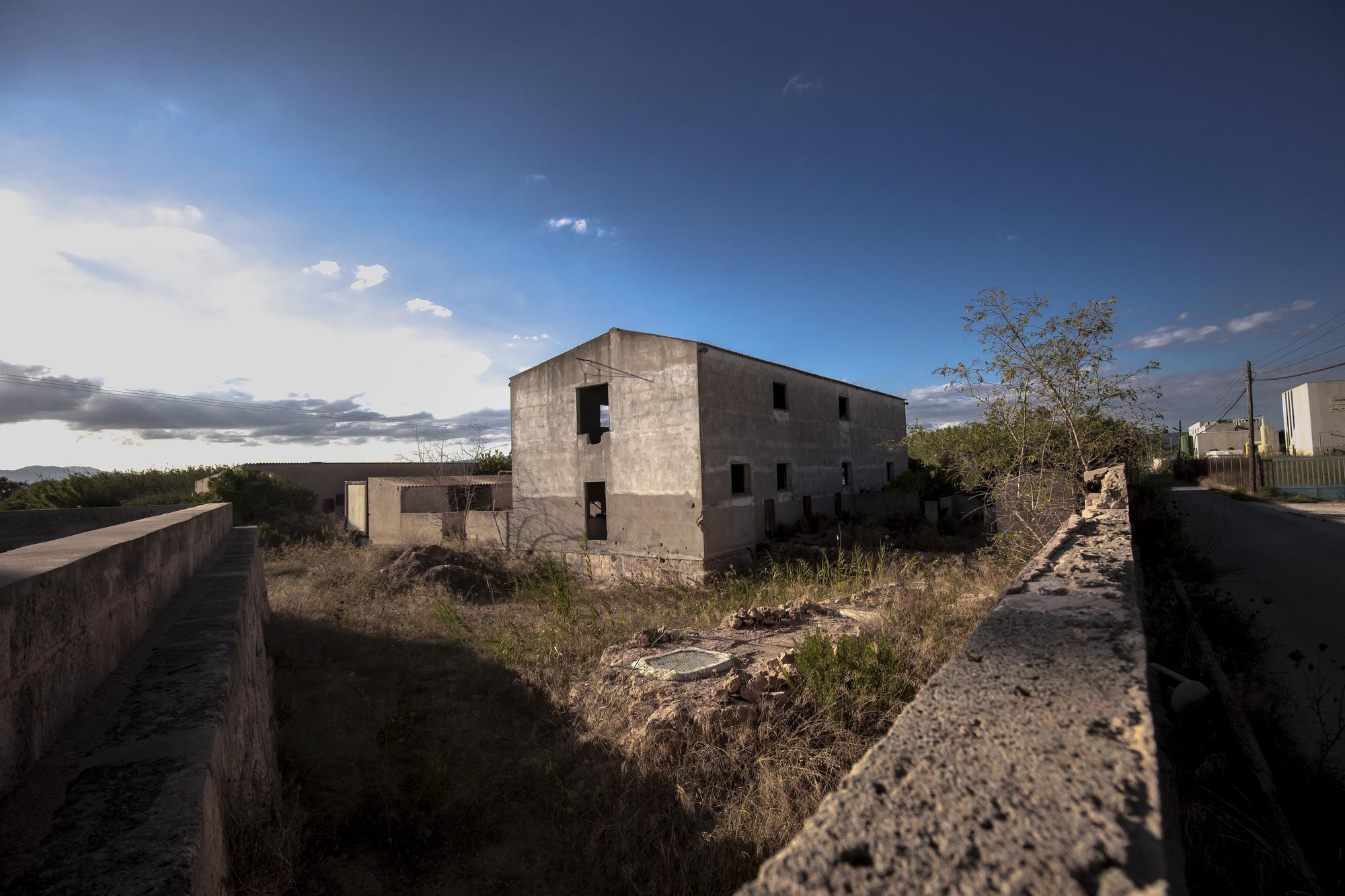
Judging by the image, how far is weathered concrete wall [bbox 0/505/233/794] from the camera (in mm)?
1772

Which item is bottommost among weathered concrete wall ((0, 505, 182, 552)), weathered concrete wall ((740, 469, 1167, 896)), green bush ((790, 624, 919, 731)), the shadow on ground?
the shadow on ground

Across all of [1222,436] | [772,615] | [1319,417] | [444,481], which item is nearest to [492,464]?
[444,481]

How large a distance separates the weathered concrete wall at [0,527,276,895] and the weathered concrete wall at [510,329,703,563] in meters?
10.5

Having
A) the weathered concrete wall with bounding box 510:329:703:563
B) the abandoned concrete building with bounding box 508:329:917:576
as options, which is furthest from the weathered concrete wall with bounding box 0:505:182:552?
the abandoned concrete building with bounding box 508:329:917:576

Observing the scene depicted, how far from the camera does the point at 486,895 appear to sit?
327cm

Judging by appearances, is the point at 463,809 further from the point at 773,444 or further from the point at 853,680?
the point at 773,444

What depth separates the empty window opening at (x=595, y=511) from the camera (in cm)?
1656

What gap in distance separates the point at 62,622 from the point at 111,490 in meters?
32.8

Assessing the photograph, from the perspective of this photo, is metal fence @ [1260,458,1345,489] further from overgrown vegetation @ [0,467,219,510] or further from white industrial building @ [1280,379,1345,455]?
overgrown vegetation @ [0,467,219,510]

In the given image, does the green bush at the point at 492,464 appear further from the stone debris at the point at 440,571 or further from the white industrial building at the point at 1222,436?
the white industrial building at the point at 1222,436

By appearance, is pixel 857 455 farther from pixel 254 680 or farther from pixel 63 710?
pixel 63 710

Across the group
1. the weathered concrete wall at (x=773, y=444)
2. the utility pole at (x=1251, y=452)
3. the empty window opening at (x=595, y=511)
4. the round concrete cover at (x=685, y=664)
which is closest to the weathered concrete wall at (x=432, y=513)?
the empty window opening at (x=595, y=511)

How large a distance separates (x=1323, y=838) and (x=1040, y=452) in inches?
186

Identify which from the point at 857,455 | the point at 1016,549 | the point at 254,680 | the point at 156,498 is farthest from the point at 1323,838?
the point at 156,498
